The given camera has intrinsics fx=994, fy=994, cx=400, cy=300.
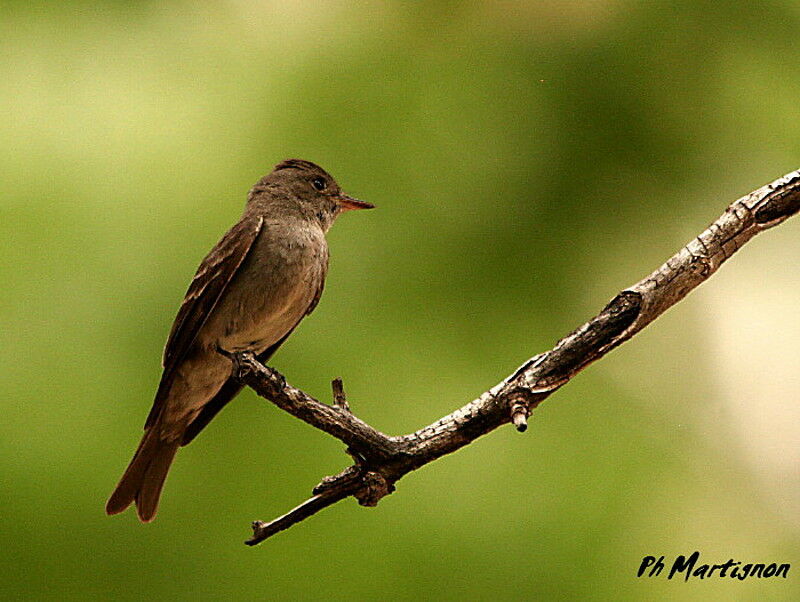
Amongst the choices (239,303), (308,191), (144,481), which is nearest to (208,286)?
(239,303)

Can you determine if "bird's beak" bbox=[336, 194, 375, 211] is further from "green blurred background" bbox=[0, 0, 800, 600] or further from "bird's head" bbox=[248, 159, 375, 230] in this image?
"green blurred background" bbox=[0, 0, 800, 600]

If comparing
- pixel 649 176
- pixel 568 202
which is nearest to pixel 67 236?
pixel 568 202

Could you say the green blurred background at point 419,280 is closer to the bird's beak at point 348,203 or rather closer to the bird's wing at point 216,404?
the bird's wing at point 216,404

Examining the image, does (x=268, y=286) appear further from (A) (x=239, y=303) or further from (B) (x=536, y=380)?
(B) (x=536, y=380)

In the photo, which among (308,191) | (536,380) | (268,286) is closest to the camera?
(536,380)

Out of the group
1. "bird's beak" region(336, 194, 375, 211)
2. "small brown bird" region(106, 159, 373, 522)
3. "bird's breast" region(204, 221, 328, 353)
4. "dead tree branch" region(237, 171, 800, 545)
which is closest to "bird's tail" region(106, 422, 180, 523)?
"small brown bird" region(106, 159, 373, 522)

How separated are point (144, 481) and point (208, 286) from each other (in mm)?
512

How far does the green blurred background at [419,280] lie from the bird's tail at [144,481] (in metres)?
0.17

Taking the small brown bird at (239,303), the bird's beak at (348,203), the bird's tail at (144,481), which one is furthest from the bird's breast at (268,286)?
the bird's tail at (144,481)

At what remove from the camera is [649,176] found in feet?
9.37

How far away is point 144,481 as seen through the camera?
237 cm

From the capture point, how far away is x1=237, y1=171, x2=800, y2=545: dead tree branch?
179cm

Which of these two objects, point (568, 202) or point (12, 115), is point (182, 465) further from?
point (568, 202)

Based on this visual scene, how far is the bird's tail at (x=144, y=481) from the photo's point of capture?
7.70 ft
